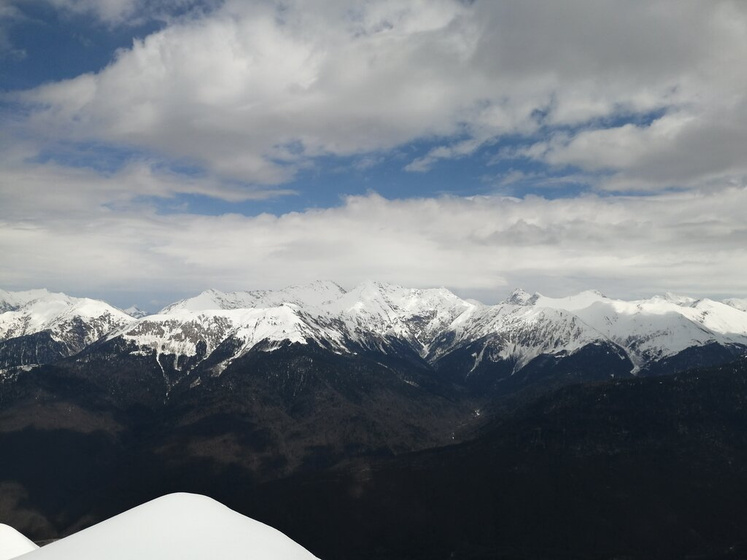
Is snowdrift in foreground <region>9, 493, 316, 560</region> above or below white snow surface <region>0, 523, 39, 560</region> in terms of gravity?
above

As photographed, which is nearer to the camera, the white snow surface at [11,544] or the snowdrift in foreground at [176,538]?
the snowdrift in foreground at [176,538]

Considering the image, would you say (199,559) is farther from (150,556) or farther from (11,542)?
(11,542)

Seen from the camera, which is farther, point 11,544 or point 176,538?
point 11,544

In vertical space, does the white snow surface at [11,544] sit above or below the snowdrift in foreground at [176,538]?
below

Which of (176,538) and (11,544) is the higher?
(176,538)
